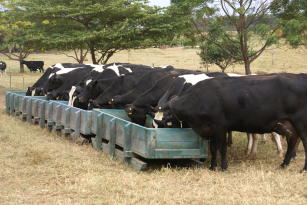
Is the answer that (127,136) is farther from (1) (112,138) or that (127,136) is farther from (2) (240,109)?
(2) (240,109)

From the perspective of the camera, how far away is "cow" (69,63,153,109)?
13.2 meters

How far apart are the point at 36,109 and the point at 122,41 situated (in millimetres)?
8842

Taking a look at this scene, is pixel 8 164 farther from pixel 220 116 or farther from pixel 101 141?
pixel 220 116

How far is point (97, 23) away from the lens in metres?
23.3

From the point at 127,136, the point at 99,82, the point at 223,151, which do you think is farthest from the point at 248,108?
the point at 99,82

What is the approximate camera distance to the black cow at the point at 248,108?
852 centimetres

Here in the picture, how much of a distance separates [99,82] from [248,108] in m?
5.60

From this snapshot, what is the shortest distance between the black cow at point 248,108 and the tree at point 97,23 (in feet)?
42.1

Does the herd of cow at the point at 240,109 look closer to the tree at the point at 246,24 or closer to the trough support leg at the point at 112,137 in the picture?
the trough support leg at the point at 112,137

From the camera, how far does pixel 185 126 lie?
949cm

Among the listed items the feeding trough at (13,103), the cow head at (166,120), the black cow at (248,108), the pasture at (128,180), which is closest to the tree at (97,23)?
the feeding trough at (13,103)

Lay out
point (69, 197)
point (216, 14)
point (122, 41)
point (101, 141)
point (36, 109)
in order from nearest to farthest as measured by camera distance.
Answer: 1. point (69, 197)
2. point (101, 141)
3. point (36, 109)
4. point (216, 14)
5. point (122, 41)

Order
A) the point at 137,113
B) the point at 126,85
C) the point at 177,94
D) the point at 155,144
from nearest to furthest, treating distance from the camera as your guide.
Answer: the point at 155,144 < the point at 177,94 < the point at 137,113 < the point at 126,85

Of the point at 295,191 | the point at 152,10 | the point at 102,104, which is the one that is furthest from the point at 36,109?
the point at 152,10
